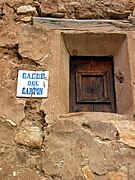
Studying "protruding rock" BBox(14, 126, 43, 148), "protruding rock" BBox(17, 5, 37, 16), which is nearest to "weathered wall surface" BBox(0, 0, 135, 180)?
"protruding rock" BBox(14, 126, 43, 148)

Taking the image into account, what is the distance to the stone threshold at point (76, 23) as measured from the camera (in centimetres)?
215

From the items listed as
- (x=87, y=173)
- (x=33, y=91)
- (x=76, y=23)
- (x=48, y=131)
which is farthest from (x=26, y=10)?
(x=87, y=173)

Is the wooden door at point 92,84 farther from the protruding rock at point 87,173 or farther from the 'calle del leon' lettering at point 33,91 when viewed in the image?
the protruding rock at point 87,173

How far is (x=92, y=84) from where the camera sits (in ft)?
7.14

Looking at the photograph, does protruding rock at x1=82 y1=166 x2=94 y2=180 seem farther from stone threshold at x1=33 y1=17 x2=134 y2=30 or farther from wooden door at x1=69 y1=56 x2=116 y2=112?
stone threshold at x1=33 y1=17 x2=134 y2=30

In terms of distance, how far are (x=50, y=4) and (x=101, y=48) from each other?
1.70ft

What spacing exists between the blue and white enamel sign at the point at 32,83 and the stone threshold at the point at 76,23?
1.36 feet

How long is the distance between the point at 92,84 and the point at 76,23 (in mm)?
470

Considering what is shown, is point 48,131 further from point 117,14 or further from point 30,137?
point 117,14

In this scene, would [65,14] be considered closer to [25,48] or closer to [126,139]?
A: [25,48]

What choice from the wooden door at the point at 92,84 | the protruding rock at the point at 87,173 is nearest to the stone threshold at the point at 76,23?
the wooden door at the point at 92,84

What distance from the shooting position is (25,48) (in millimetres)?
2045

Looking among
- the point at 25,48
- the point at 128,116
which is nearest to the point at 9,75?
the point at 25,48

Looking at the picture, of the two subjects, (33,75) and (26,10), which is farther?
(26,10)
